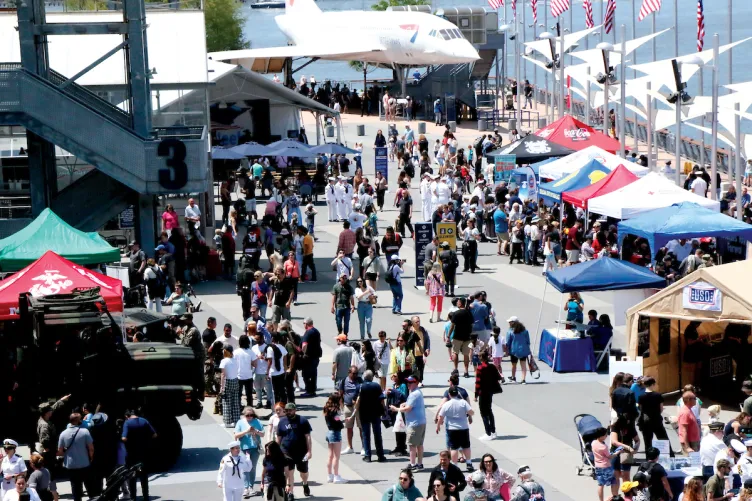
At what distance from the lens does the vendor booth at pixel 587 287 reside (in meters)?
23.5

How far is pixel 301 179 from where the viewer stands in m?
42.9

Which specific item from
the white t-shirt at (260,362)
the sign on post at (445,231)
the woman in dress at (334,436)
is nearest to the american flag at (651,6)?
the sign on post at (445,231)

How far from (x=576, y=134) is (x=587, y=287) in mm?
18781

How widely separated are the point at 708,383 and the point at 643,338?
1.41m

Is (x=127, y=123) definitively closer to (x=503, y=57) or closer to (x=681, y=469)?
(x=681, y=469)

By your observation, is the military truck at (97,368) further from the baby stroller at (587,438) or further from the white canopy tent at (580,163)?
the white canopy tent at (580,163)

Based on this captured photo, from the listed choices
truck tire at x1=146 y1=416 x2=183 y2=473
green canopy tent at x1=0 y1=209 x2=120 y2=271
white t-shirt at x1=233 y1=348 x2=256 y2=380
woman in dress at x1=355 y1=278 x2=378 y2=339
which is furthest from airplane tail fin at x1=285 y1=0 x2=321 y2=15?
truck tire at x1=146 y1=416 x2=183 y2=473

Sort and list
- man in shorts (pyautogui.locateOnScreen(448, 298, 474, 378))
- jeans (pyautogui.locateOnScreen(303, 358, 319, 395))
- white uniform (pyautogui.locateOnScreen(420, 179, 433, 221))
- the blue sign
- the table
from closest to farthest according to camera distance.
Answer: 1. jeans (pyautogui.locateOnScreen(303, 358, 319, 395))
2. man in shorts (pyautogui.locateOnScreen(448, 298, 474, 378))
3. the table
4. white uniform (pyautogui.locateOnScreen(420, 179, 433, 221))
5. the blue sign

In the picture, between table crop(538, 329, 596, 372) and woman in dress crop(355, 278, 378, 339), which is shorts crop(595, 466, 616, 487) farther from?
woman in dress crop(355, 278, 378, 339)

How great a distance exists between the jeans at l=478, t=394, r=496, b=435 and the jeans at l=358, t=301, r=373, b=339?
5.98 meters

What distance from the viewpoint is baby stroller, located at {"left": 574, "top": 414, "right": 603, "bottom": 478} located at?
1775cm

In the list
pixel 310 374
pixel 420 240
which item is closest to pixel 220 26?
pixel 420 240

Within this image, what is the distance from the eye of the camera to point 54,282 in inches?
829

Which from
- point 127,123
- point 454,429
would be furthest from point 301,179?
point 454,429
